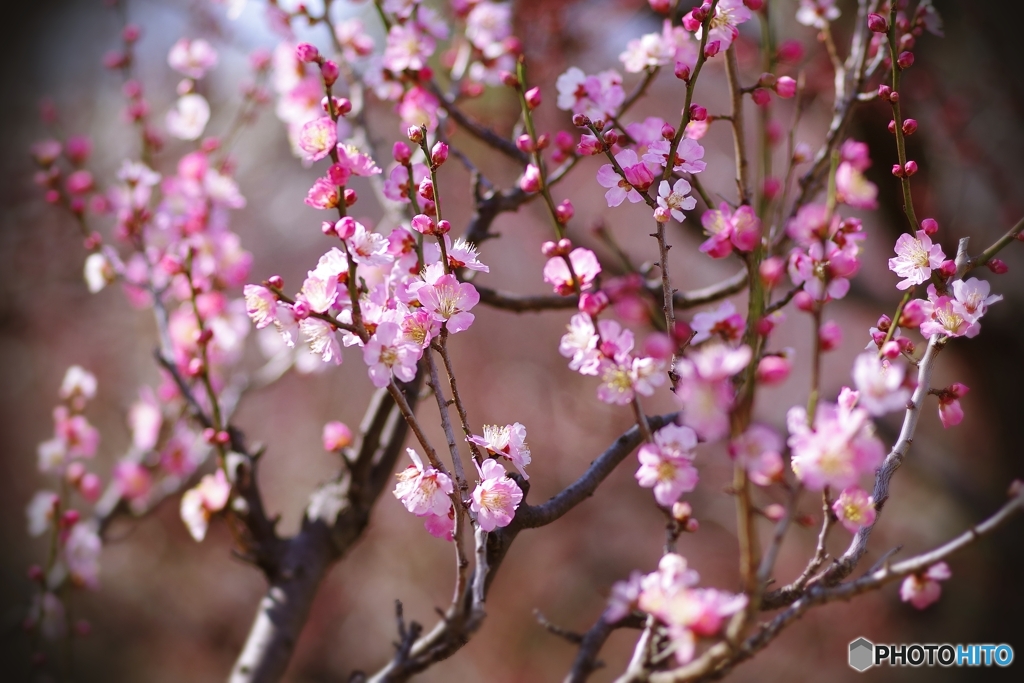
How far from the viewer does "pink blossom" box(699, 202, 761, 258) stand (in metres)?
0.67

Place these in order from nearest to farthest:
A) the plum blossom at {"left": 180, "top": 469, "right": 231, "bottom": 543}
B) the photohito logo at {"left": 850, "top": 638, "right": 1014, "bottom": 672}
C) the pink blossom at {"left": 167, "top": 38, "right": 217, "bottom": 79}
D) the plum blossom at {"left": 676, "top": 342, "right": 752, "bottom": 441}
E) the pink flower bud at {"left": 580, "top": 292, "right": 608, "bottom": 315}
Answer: the plum blossom at {"left": 676, "top": 342, "right": 752, "bottom": 441}, the pink flower bud at {"left": 580, "top": 292, "right": 608, "bottom": 315}, the photohito logo at {"left": 850, "top": 638, "right": 1014, "bottom": 672}, the plum blossom at {"left": 180, "top": 469, "right": 231, "bottom": 543}, the pink blossom at {"left": 167, "top": 38, "right": 217, "bottom": 79}

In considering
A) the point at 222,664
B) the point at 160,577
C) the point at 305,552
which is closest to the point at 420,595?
the point at 222,664

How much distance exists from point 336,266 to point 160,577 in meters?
3.95

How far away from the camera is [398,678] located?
880mm

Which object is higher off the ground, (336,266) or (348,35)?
(348,35)

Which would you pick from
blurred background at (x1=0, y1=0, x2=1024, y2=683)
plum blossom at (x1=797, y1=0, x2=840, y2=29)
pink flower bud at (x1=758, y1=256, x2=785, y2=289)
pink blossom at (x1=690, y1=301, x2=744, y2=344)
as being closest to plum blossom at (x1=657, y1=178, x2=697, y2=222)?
pink blossom at (x1=690, y1=301, x2=744, y2=344)

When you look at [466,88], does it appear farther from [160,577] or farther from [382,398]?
[160,577]

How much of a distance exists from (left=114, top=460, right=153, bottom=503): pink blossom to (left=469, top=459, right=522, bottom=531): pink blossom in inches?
61.6

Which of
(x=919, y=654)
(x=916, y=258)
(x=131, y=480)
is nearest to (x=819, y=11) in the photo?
(x=916, y=258)

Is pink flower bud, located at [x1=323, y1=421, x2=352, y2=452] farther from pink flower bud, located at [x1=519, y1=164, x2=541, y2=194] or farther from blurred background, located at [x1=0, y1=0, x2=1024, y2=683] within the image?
blurred background, located at [x1=0, y1=0, x2=1024, y2=683]

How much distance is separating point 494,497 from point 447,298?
0.24 meters

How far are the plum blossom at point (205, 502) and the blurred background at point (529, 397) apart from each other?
4.99 ft

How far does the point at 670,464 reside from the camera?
676mm

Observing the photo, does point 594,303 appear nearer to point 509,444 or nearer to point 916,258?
point 509,444
